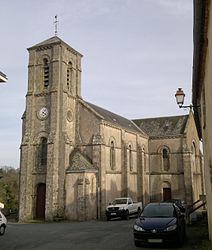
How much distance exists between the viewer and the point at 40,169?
32.3m

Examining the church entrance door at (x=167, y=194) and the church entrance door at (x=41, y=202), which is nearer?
the church entrance door at (x=41, y=202)

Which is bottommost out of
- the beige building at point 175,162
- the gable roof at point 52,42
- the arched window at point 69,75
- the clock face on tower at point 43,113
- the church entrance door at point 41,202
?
the church entrance door at point 41,202

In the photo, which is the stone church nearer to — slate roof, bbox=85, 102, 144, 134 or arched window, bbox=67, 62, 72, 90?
arched window, bbox=67, 62, 72, 90

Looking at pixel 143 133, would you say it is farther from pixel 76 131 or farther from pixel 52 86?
pixel 52 86

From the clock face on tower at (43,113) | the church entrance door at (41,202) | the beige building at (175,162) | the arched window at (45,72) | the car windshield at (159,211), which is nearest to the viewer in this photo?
the car windshield at (159,211)

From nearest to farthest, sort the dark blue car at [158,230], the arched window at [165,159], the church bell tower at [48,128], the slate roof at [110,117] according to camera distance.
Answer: the dark blue car at [158,230], the church bell tower at [48,128], the slate roof at [110,117], the arched window at [165,159]

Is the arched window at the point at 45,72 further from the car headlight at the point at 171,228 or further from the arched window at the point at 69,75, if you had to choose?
the car headlight at the point at 171,228

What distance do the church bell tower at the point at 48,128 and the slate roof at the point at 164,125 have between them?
15.3m

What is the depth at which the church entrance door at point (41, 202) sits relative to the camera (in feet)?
104

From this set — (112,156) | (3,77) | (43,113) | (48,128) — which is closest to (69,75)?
(43,113)

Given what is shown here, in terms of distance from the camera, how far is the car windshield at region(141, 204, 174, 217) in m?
14.2

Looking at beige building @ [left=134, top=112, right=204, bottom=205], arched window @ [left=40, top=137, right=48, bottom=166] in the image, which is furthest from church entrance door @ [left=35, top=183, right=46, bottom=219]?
beige building @ [left=134, top=112, right=204, bottom=205]

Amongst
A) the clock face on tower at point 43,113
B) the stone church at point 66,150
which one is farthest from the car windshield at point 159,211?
the clock face on tower at point 43,113

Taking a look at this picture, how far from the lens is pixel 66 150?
104 feet
